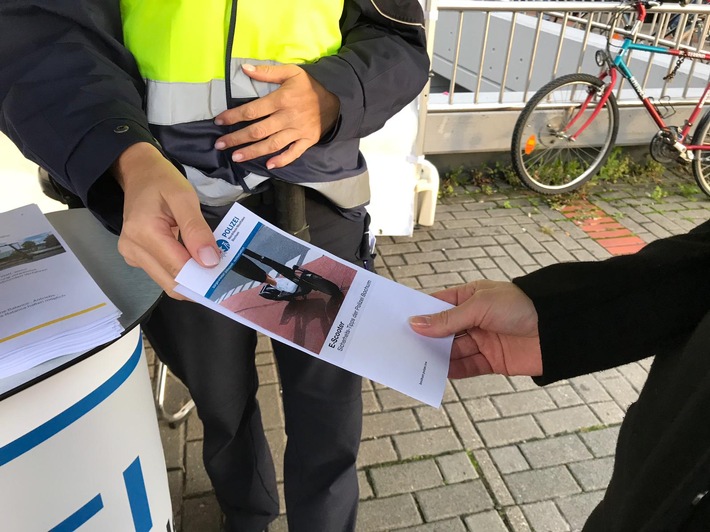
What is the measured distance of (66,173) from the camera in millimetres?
1061

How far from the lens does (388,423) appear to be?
97.7 inches

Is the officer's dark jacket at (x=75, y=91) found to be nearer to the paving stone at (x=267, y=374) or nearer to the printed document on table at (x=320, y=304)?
the printed document on table at (x=320, y=304)

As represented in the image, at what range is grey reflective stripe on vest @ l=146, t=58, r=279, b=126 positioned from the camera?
119cm

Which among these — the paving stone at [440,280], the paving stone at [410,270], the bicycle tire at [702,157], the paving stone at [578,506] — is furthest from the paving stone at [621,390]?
the bicycle tire at [702,157]

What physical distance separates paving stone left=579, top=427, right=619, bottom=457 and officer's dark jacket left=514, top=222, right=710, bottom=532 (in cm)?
153

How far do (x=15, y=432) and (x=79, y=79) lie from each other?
0.65m

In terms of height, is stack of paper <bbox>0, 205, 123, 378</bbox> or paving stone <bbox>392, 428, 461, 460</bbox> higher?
stack of paper <bbox>0, 205, 123, 378</bbox>

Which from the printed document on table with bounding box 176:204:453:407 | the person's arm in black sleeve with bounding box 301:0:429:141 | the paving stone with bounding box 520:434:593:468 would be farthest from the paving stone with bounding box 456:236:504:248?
the printed document on table with bounding box 176:204:453:407

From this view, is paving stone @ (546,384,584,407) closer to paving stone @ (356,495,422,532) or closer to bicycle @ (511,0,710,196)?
paving stone @ (356,495,422,532)

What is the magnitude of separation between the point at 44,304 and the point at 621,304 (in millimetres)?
1054

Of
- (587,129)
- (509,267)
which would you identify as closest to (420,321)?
(509,267)

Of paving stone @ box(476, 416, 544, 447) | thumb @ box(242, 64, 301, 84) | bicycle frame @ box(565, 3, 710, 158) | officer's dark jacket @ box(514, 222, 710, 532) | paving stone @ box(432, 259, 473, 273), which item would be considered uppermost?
thumb @ box(242, 64, 301, 84)

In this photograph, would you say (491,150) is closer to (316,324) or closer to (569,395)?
(569,395)

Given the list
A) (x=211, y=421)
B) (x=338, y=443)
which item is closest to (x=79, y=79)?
(x=211, y=421)
